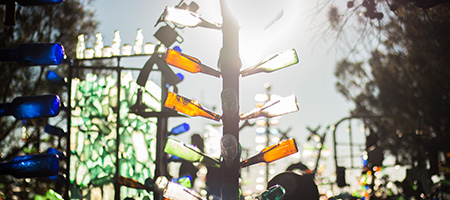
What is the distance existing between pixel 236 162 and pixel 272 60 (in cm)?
91

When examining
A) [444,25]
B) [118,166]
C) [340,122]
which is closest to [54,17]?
[118,166]

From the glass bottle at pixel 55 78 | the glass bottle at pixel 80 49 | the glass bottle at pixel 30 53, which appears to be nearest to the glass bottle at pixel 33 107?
the glass bottle at pixel 30 53

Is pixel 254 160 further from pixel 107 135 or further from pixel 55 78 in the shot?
pixel 107 135

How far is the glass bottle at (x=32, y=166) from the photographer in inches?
92.7

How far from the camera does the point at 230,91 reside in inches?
147

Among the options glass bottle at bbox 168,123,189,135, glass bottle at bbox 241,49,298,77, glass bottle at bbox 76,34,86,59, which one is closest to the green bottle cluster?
glass bottle at bbox 76,34,86,59

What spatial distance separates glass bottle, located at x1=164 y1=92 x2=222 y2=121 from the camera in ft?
11.7

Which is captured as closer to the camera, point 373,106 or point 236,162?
point 236,162

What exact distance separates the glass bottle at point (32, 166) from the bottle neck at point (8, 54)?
56 centimetres

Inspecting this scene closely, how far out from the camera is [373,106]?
26.5 meters

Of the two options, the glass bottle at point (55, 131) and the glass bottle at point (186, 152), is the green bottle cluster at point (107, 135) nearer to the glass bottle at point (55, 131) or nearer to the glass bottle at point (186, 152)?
the glass bottle at point (55, 131)

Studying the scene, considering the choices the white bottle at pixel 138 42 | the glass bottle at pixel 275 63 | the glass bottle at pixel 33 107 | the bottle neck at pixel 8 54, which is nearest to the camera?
the glass bottle at pixel 33 107

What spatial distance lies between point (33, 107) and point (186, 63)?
5.06 ft

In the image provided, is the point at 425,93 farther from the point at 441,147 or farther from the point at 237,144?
the point at 237,144
